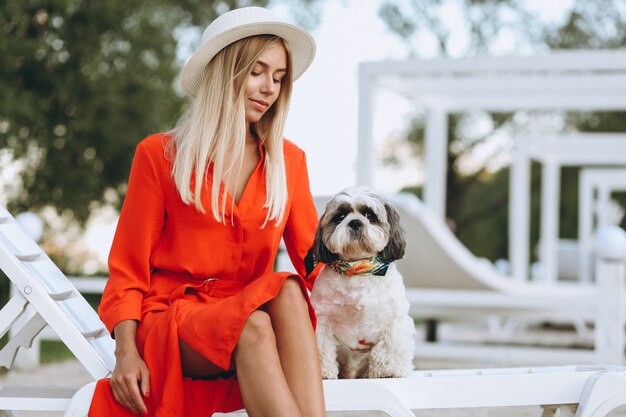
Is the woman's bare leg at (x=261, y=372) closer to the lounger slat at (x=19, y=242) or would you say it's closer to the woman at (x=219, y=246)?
the woman at (x=219, y=246)

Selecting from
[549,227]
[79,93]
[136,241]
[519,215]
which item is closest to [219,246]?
[136,241]

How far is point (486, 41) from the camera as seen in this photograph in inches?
821

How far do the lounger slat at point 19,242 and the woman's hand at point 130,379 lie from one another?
1.90 feet

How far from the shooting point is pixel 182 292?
276 centimetres

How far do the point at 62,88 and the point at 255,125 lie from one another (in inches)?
358

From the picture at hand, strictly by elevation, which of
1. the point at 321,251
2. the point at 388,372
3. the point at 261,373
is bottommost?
the point at 388,372

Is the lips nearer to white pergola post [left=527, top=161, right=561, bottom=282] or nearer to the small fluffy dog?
the small fluffy dog

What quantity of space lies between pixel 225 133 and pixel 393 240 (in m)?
0.65

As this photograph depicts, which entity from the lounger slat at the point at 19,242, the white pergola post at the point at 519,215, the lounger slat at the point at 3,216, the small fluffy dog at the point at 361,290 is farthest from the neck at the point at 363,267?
the white pergola post at the point at 519,215

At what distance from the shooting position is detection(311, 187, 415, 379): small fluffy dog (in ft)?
9.32

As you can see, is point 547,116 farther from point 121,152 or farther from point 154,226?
point 154,226

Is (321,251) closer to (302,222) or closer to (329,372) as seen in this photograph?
(302,222)

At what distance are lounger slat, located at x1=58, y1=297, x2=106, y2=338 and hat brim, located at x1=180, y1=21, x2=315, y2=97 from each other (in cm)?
82

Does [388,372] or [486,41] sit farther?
[486,41]
